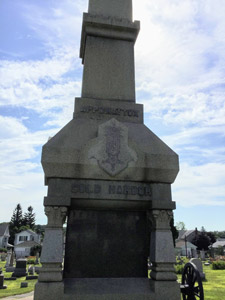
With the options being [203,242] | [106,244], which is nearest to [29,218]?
[203,242]

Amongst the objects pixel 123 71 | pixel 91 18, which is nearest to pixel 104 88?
pixel 123 71

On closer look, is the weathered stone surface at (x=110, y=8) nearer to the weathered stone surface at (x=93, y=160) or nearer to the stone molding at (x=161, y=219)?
the weathered stone surface at (x=93, y=160)

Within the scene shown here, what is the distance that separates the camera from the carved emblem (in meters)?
5.38

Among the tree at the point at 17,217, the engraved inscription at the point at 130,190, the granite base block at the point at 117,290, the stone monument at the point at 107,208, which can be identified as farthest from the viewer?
the tree at the point at 17,217

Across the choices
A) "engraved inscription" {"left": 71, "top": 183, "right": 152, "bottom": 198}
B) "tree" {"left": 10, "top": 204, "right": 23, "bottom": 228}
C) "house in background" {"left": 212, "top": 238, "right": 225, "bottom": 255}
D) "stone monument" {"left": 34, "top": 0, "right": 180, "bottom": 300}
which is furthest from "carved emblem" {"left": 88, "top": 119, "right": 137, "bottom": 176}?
"tree" {"left": 10, "top": 204, "right": 23, "bottom": 228}

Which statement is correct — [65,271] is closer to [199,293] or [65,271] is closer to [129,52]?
[199,293]

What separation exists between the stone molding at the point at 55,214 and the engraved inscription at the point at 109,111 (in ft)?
8.12

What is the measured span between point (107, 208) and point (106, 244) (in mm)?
Result: 806

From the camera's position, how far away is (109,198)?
5.25 meters

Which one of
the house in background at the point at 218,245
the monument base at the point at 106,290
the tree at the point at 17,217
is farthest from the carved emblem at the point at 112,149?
the tree at the point at 17,217

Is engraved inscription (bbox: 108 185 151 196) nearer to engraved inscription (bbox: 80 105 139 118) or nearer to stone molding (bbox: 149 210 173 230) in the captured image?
stone molding (bbox: 149 210 173 230)

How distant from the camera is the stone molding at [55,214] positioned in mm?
4996

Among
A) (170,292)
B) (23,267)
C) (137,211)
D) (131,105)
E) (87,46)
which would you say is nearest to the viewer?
(170,292)

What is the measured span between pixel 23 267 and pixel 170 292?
58.7 feet
